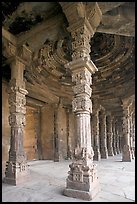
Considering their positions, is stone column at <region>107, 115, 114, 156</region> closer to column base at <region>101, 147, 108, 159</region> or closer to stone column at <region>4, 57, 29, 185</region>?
column base at <region>101, 147, 108, 159</region>

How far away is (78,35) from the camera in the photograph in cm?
523

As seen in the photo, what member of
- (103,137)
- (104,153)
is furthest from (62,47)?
(104,153)

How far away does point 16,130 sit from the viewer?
6.43 meters

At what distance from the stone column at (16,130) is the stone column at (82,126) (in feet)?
6.78

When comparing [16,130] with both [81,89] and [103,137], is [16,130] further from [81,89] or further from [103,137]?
[103,137]

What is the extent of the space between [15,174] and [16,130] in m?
1.34

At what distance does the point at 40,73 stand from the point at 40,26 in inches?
142

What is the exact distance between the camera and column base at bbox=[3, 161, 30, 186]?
5825mm

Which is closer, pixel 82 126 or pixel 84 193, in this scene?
pixel 84 193

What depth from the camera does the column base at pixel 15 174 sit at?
229 inches

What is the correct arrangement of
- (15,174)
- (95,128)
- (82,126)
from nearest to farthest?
(82,126), (15,174), (95,128)

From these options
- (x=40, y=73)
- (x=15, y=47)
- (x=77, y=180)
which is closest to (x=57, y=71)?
(x=40, y=73)

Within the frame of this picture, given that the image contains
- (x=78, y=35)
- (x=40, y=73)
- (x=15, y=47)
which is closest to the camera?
(x=78, y=35)

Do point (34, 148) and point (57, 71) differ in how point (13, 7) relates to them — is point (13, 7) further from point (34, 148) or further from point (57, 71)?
point (34, 148)
